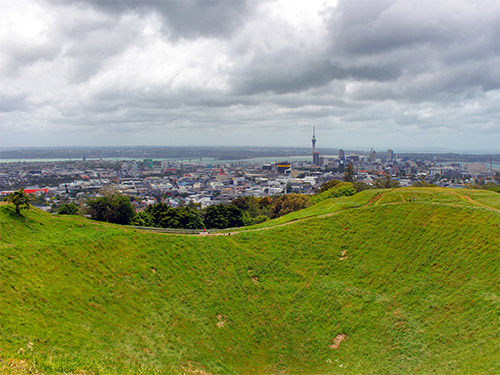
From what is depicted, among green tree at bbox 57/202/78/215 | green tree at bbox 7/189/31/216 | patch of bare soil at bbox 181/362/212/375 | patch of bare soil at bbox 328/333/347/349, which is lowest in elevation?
patch of bare soil at bbox 328/333/347/349

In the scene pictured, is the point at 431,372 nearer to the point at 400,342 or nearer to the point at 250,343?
the point at 400,342

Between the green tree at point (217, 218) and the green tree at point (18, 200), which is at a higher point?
the green tree at point (18, 200)

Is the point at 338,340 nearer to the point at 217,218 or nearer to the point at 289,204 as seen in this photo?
the point at 217,218

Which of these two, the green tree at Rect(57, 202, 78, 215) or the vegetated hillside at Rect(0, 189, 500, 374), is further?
the green tree at Rect(57, 202, 78, 215)

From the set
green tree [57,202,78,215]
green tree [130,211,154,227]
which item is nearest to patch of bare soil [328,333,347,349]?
green tree [130,211,154,227]

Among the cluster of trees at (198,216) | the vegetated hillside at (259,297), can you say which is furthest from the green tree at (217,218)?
the vegetated hillside at (259,297)

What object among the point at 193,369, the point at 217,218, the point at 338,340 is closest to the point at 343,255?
the point at 338,340

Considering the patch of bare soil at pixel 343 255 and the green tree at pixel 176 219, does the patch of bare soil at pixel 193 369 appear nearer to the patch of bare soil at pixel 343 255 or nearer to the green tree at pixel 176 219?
the patch of bare soil at pixel 343 255

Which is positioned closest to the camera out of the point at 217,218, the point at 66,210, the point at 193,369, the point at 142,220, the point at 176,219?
the point at 193,369

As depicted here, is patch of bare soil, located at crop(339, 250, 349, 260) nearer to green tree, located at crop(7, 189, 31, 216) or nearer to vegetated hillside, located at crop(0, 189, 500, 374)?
vegetated hillside, located at crop(0, 189, 500, 374)
